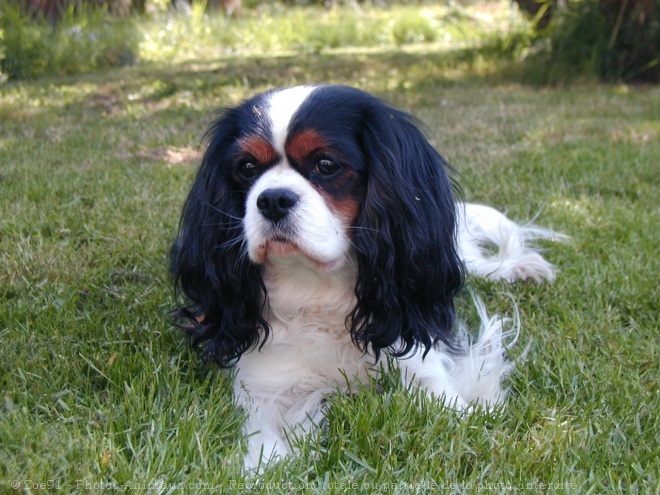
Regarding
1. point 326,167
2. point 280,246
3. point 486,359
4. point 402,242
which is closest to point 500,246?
point 486,359

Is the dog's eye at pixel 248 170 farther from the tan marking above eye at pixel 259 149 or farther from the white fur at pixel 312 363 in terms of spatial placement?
the white fur at pixel 312 363

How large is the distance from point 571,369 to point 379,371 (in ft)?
1.89

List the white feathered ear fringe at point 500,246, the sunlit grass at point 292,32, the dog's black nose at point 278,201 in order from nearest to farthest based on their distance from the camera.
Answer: the dog's black nose at point 278,201 < the white feathered ear fringe at point 500,246 < the sunlit grass at point 292,32

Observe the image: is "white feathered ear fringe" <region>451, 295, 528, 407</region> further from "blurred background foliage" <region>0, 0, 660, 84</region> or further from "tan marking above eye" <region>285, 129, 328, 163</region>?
"blurred background foliage" <region>0, 0, 660, 84</region>

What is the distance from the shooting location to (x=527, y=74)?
285 inches

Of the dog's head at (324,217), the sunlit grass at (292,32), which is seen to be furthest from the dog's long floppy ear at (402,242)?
the sunlit grass at (292,32)

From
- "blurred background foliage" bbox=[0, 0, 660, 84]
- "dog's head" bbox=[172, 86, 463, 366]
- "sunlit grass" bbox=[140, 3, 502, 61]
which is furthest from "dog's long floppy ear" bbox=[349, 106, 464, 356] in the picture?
"sunlit grass" bbox=[140, 3, 502, 61]

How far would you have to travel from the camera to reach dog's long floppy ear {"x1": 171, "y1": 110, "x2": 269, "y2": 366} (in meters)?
2.02

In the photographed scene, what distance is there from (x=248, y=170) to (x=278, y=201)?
275 mm

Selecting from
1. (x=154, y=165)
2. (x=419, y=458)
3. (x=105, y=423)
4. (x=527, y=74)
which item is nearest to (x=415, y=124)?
(x=419, y=458)

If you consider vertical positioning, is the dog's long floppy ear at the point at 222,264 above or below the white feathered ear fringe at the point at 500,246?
above

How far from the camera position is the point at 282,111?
74.6 inches

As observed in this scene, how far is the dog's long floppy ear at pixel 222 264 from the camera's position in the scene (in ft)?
6.63

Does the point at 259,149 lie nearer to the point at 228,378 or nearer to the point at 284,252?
the point at 284,252
